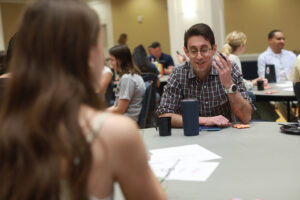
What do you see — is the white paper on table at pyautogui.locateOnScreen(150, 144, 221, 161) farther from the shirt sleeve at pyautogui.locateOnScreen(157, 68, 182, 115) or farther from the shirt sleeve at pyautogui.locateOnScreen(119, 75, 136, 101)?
the shirt sleeve at pyautogui.locateOnScreen(119, 75, 136, 101)

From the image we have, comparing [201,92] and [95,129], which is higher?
[95,129]

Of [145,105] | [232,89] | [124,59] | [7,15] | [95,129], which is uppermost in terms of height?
[7,15]

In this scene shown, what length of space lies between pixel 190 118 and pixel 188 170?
0.56 metres

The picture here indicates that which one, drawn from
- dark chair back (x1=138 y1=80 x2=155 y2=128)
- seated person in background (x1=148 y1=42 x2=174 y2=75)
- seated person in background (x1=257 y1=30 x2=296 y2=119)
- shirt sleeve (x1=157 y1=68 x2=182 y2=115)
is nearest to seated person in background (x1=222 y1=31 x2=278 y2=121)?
seated person in background (x1=257 y1=30 x2=296 y2=119)

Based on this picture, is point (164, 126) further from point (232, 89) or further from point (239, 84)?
point (239, 84)

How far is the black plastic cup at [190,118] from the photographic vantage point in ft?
6.23

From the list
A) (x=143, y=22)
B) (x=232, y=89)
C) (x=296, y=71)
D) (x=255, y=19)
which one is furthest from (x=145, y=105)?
(x=143, y=22)

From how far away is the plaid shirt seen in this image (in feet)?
7.61

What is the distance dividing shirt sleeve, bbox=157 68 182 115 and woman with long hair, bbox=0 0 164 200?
5.22 feet

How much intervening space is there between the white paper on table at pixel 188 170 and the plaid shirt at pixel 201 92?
0.89 metres

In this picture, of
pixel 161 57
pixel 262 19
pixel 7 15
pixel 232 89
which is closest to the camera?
pixel 232 89

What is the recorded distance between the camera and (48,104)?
0.68 m

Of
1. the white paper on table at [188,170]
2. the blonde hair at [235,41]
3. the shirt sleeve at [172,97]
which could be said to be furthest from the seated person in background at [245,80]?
the white paper on table at [188,170]

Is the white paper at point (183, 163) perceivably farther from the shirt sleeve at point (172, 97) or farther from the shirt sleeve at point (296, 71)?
the shirt sleeve at point (296, 71)
